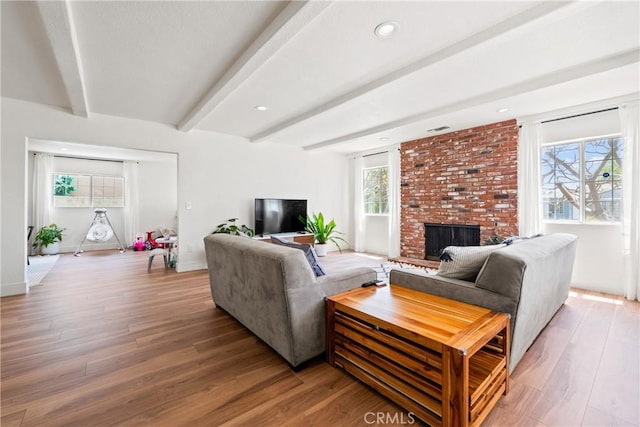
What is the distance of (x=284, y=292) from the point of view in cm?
178

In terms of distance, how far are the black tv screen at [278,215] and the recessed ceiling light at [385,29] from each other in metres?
3.90

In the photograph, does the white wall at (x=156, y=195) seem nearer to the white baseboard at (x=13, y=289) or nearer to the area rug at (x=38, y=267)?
the area rug at (x=38, y=267)

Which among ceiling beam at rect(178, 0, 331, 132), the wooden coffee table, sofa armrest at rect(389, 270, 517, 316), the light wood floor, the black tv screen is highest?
ceiling beam at rect(178, 0, 331, 132)

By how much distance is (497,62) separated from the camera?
98.8 inches

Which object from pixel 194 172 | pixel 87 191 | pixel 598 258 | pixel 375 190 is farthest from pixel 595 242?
pixel 87 191

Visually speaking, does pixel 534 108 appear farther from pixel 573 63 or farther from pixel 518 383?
pixel 518 383

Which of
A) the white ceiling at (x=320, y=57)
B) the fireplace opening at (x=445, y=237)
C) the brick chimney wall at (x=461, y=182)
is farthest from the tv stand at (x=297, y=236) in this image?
the white ceiling at (x=320, y=57)

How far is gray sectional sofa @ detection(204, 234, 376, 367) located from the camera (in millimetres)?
1793

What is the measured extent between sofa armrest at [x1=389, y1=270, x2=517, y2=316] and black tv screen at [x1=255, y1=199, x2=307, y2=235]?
145 inches

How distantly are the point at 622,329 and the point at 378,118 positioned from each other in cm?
352

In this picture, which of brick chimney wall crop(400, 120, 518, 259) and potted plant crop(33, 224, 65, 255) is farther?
potted plant crop(33, 224, 65, 255)

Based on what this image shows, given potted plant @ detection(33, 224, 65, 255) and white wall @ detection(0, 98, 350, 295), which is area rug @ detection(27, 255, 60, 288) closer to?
potted plant @ detection(33, 224, 65, 255)

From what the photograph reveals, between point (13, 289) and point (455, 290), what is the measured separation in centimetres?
500

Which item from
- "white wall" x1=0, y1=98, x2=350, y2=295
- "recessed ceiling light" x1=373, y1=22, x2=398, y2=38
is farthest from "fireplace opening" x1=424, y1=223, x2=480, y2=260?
"recessed ceiling light" x1=373, y1=22, x2=398, y2=38
